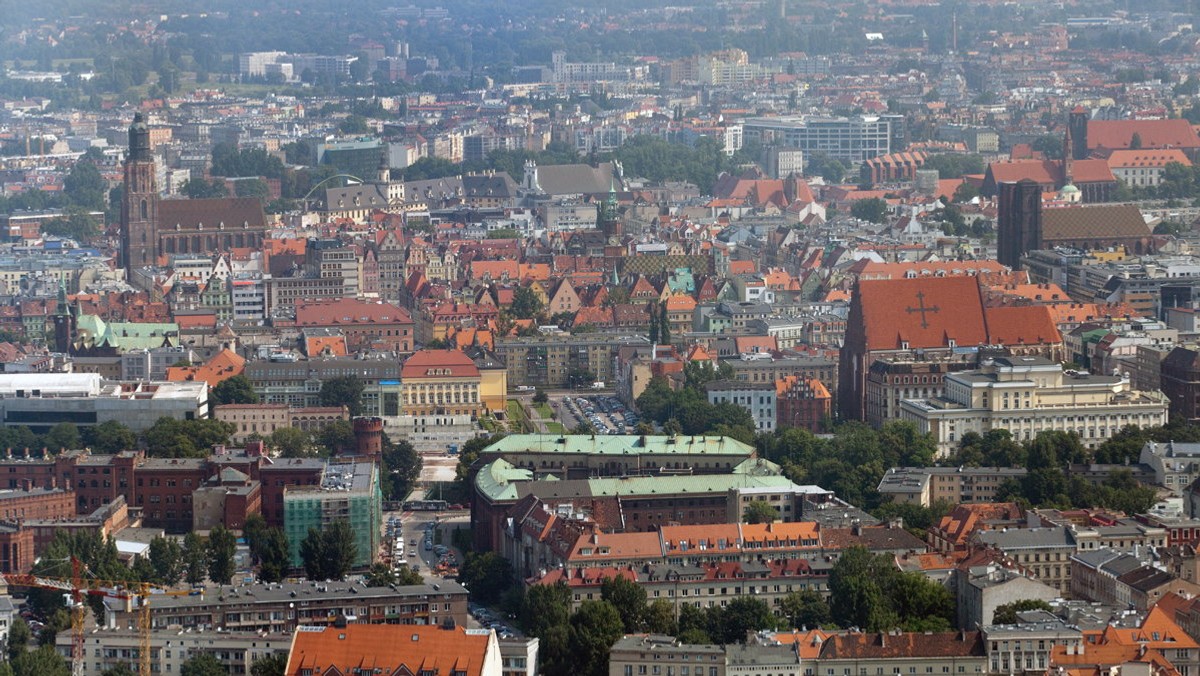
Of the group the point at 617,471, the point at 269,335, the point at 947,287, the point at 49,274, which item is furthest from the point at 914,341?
the point at 49,274

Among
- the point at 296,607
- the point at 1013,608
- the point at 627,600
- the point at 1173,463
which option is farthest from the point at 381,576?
the point at 1173,463

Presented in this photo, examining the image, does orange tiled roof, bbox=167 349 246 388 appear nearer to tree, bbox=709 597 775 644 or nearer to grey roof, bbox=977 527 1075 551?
grey roof, bbox=977 527 1075 551

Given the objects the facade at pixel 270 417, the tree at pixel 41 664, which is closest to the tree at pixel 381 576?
the tree at pixel 41 664

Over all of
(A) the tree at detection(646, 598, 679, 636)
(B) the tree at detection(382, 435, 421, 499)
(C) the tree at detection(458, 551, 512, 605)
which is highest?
(A) the tree at detection(646, 598, 679, 636)

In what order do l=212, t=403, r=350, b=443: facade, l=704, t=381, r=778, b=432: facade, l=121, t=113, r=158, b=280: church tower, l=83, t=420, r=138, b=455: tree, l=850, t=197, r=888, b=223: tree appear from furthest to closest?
l=850, t=197, r=888, b=223: tree
l=121, t=113, r=158, b=280: church tower
l=704, t=381, r=778, b=432: facade
l=212, t=403, r=350, b=443: facade
l=83, t=420, r=138, b=455: tree

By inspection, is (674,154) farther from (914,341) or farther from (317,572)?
(317,572)

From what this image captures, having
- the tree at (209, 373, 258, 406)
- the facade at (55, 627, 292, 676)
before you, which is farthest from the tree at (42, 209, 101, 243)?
the facade at (55, 627, 292, 676)

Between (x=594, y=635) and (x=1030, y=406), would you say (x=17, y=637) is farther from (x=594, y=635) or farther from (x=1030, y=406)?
(x=1030, y=406)
